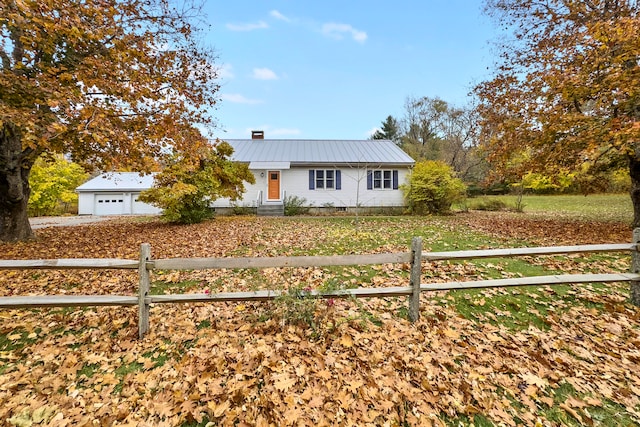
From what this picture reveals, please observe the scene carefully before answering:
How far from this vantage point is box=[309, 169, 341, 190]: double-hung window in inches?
753

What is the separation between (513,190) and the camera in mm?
32844

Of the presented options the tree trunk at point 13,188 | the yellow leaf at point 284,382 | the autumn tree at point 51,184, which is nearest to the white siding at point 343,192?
the tree trunk at point 13,188

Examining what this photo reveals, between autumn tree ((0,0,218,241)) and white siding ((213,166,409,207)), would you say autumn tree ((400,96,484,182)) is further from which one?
autumn tree ((0,0,218,241))

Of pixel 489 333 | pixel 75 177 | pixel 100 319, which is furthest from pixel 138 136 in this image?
pixel 75 177

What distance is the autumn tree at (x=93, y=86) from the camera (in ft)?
19.2

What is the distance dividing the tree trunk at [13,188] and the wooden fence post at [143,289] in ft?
23.5

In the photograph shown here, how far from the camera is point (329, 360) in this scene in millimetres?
3102

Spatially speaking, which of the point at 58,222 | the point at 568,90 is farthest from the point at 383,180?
the point at 58,222

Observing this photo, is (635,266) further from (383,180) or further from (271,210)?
(271,210)

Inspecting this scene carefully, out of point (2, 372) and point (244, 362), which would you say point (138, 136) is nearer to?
point (2, 372)

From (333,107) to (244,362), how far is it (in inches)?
924

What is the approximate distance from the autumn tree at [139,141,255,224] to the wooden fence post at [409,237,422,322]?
968cm

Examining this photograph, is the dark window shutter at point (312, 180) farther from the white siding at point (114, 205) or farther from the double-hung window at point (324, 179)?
the white siding at point (114, 205)

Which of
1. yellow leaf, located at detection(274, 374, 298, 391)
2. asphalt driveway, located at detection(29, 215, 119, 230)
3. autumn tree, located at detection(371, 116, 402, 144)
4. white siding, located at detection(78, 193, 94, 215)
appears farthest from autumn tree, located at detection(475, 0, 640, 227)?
autumn tree, located at detection(371, 116, 402, 144)
